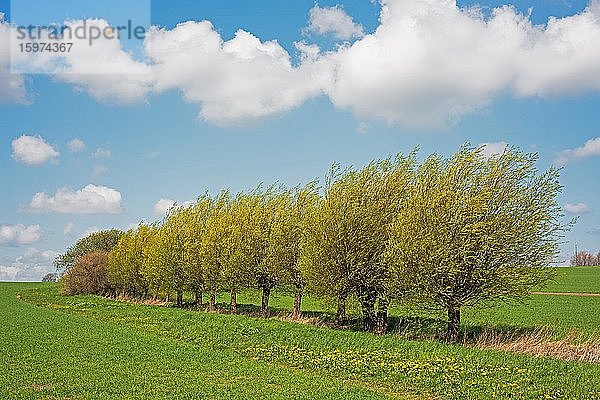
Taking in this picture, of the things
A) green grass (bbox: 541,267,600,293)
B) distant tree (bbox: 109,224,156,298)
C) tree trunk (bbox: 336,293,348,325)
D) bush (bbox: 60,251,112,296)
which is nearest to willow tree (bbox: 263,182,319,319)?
Answer: tree trunk (bbox: 336,293,348,325)

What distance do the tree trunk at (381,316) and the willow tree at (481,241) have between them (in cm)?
305

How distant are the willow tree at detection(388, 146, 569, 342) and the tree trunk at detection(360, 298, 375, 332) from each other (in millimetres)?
4540

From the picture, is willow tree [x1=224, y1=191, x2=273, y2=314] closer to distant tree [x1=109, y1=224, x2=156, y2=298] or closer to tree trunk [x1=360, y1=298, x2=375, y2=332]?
tree trunk [x1=360, y1=298, x2=375, y2=332]

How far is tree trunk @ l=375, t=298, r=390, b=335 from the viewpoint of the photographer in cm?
3035

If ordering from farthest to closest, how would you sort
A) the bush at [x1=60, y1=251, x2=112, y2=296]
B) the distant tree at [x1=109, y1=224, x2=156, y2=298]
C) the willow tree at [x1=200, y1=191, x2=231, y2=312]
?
the bush at [x1=60, y1=251, x2=112, y2=296] → the distant tree at [x1=109, y1=224, x2=156, y2=298] → the willow tree at [x1=200, y1=191, x2=231, y2=312]

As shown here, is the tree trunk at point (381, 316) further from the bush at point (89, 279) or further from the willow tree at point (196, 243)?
the bush at point (89, 279)

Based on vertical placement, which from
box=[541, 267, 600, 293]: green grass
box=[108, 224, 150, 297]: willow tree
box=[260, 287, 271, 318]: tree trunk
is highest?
box=[108, 224, 150, 297]: willow tree

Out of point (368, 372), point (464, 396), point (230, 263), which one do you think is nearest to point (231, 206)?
point (230, 263)

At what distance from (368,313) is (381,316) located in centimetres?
111

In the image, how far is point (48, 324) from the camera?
35.7 metres

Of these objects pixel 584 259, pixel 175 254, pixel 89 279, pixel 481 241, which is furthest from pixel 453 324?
pixel 584 259

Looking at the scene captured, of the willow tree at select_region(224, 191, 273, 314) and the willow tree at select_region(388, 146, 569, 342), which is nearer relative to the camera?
the willow tree at select_region(388, 146, 569, 342)

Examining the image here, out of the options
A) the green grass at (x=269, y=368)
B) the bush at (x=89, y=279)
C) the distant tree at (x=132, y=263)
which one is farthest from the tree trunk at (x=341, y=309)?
the bush at (x=89, y=279)

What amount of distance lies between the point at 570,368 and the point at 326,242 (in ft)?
48.1
